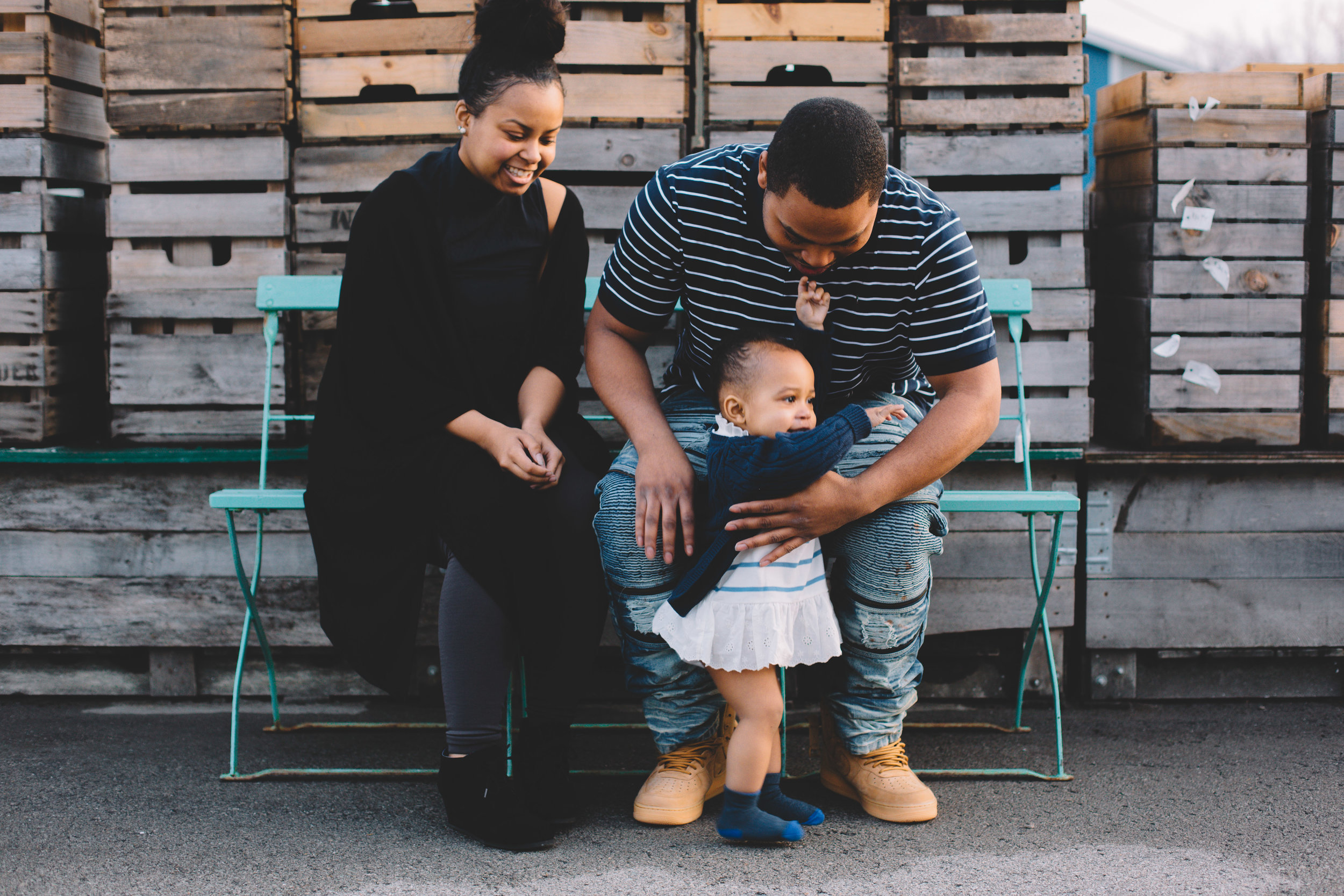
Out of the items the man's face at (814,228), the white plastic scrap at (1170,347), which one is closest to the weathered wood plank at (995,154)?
the white plastic scrap at (1170,347)

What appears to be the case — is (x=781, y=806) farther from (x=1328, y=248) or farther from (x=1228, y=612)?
(x=1328, y=248)

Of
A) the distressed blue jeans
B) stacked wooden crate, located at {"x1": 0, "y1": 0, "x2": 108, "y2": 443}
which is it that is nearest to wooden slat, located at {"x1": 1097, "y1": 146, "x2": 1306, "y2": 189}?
the distressed blue jeans

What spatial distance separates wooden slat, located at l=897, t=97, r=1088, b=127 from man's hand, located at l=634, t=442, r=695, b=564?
1.52 meters

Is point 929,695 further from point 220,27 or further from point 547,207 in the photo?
point 220,27

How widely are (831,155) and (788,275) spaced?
41 cm

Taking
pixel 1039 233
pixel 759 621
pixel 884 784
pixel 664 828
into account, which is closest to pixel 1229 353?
pixel 1039 233

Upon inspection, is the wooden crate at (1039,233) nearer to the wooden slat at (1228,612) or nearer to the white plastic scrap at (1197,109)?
the white plastic scrap at (1197,109)

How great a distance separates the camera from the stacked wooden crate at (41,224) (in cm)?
315

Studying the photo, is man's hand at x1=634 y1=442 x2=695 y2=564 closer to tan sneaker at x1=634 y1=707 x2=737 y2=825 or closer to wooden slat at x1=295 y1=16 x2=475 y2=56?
tan sneaker at x1=634 y1=707 x2=737 y2=825

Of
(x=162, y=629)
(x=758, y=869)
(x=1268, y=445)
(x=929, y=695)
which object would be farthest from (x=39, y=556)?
(x=1268, y=445)

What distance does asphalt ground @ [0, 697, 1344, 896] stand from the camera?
2.06m

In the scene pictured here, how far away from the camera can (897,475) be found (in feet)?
7.21

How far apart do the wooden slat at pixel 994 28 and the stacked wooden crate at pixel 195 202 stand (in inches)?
74.7

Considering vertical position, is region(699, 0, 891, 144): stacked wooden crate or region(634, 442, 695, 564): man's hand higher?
region(699, 0, 891, 144): stacked wooden crate
